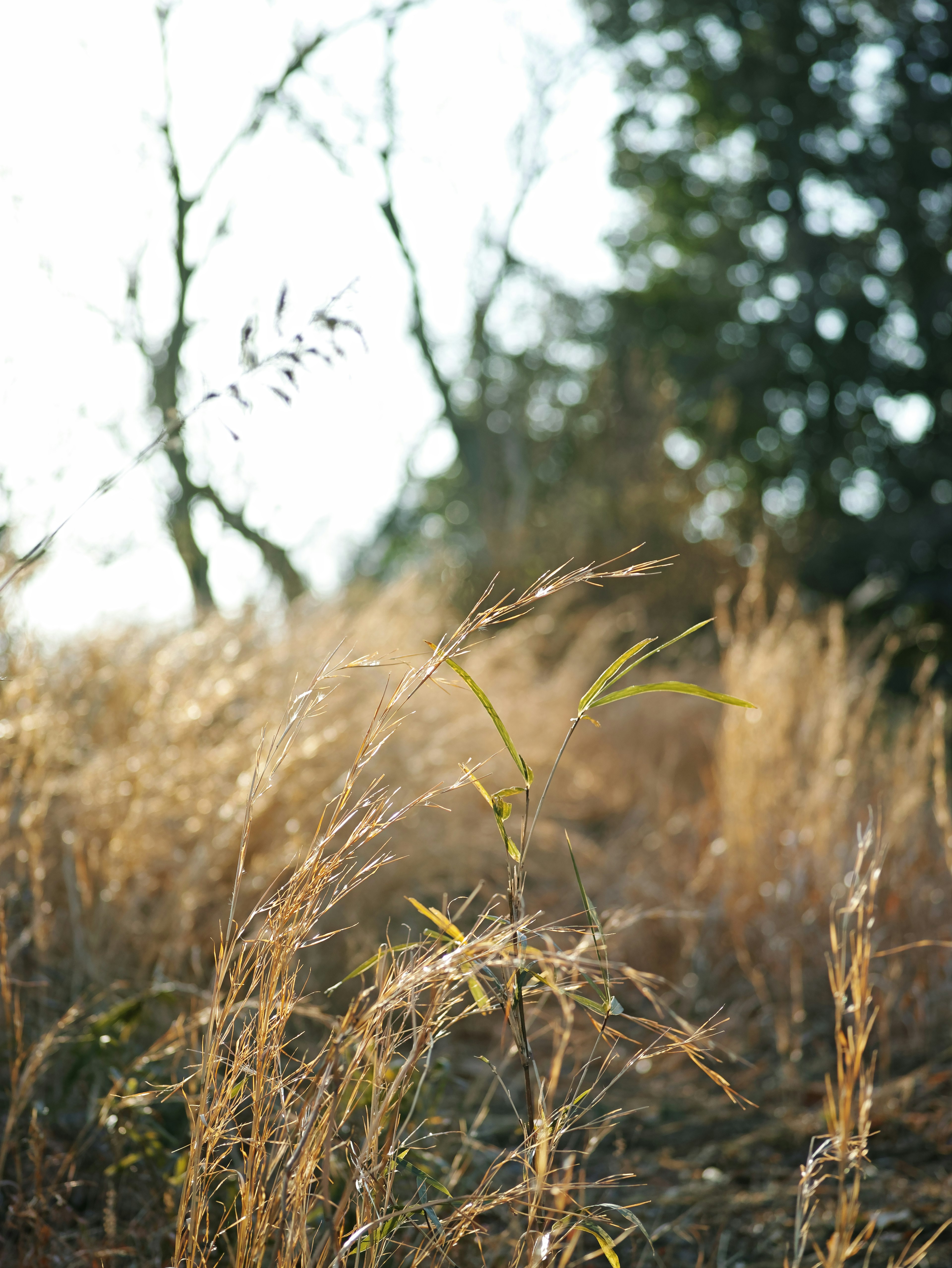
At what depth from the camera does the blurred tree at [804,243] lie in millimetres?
12203

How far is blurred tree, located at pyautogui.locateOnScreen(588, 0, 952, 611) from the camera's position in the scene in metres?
12.2

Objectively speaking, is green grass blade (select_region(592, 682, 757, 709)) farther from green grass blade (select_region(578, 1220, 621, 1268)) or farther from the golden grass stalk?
green grass blade (select_region(578, 1220, 621, 1268))

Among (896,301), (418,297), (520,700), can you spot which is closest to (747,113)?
(896,301)

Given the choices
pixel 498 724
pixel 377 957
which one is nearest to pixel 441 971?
pixel 377 957

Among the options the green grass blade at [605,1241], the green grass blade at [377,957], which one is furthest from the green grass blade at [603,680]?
the green grass blade at [605,1241]

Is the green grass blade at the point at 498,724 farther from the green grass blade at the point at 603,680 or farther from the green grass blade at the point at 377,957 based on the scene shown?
the green grass blade at the point at 377,957

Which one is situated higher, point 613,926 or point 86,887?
point 86,887

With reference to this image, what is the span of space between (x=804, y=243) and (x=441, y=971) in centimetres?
1387

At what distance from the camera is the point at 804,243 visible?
12.9 metres

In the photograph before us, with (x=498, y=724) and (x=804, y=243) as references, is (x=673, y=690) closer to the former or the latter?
(x=498, y=724)

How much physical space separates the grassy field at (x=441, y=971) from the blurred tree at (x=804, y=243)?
27.8 feet

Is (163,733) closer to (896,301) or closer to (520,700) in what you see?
(520,700)

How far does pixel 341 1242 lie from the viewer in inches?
42.4

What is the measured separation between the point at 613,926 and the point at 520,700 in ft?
11.9
